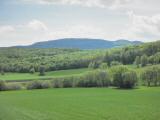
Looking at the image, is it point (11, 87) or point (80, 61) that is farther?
point (80, 61)

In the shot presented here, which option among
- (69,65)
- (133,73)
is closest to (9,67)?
(69,65)

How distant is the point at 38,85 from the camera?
436 feet

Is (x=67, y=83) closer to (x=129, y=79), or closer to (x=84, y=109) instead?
(x=129, y=79)

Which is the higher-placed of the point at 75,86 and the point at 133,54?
the point at 133,54

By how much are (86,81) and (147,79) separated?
923 inches

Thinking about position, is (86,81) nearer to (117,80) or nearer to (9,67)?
(117,80)

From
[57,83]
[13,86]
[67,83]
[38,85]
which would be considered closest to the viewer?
[67,83]

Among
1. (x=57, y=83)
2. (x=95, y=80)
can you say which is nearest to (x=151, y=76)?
(x=95, y=80)

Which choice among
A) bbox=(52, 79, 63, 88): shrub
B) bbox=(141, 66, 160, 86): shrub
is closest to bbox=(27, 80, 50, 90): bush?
bbox=(52, 79, 63, 88): shrub

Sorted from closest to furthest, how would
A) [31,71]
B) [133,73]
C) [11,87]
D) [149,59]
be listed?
[133,73] < [11,87] < [149,59] < [31,71]

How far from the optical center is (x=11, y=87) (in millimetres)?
132000

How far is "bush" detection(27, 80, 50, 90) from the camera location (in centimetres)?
13225

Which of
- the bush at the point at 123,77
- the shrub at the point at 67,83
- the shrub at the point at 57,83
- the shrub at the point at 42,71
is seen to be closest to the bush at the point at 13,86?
the shrub at the point at 57,83

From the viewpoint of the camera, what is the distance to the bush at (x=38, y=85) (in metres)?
132
